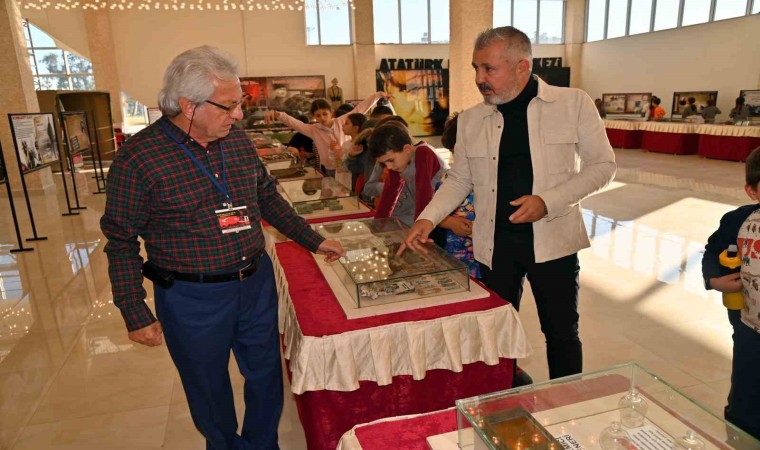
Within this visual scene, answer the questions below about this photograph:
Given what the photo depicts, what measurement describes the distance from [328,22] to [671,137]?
1328 cm

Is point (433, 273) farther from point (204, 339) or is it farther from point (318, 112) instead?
point (318, 112)

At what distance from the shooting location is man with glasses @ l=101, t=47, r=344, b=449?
1.60m

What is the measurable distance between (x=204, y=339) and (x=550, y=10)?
23968 mm

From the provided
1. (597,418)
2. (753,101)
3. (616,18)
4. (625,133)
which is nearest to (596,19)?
(616,18)

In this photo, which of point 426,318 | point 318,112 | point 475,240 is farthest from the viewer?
point 318,112

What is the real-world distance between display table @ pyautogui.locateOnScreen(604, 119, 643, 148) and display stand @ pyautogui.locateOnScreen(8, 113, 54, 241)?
530 inches

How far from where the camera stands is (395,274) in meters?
2.12

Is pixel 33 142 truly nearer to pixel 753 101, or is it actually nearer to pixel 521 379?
pixel 521 379

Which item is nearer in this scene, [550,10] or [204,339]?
[204,339]

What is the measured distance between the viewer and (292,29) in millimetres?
19531

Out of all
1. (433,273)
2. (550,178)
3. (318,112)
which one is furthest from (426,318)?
(318,112)

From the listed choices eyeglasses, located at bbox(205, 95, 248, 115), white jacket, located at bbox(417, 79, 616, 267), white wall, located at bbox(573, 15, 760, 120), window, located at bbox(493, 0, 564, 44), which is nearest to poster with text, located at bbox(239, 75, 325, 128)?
window, located at bbox(493, 0, 564, 44)

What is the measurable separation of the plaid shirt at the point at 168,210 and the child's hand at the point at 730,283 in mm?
1688

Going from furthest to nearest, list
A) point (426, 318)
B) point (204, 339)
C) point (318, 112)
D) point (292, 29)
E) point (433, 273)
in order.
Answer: point (292, 29), point (318, 112), point (433, 273), point (426, 318), point (204, 339)
